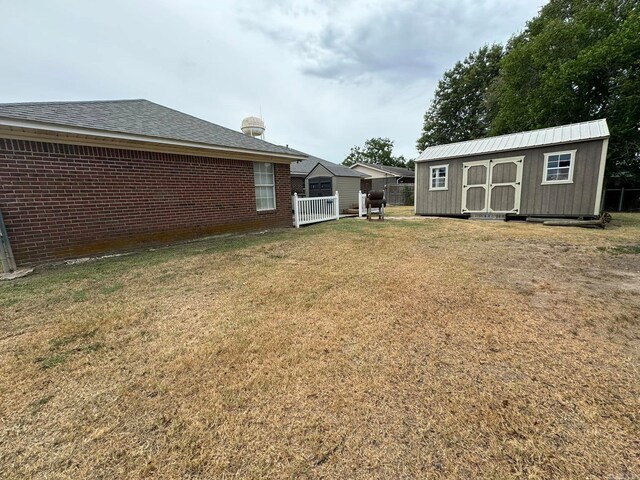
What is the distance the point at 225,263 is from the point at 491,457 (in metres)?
4.55

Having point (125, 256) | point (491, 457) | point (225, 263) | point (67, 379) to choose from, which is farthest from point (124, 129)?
point (491, 457)

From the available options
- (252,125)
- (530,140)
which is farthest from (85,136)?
(530,140)

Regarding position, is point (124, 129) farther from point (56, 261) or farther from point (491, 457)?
point (491, 457)

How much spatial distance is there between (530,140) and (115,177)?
524 inches

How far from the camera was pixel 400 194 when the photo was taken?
2236 cm

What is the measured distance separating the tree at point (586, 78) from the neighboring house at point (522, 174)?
21.2ft

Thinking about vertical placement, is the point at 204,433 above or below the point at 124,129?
below

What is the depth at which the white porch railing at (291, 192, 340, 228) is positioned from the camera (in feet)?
32.1

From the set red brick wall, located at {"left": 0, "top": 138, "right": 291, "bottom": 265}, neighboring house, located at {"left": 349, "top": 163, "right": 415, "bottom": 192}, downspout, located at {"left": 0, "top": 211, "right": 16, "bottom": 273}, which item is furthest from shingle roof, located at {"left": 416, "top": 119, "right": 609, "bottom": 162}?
downspout, located at {"left": 0, "top": 211, "right": 16, "bottom": 273}

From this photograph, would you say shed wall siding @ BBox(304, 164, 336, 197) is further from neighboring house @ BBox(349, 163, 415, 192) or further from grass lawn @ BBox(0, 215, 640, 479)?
grass lawn @ BBox(0, 215, 640, 479)

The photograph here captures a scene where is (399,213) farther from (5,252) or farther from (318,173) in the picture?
(5,252)

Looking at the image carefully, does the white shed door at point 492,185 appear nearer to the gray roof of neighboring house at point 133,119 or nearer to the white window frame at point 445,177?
the white window frame at point 445,177

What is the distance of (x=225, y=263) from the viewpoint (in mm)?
4969

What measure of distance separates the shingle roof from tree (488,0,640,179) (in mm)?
6311
